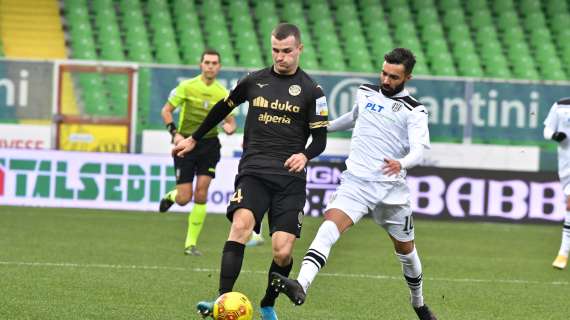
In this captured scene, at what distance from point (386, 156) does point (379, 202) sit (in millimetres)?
311

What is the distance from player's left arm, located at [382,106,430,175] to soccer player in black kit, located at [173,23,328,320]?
56 centimetres

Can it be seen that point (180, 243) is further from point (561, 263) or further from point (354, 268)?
point (561, 263)

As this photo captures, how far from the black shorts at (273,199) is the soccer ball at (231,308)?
0.72 metres

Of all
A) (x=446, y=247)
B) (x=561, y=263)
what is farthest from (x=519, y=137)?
(x=561, y=263)

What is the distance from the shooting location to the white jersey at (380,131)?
26.6 feet

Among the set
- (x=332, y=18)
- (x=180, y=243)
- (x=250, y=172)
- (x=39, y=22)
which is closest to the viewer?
(x=250, y=172)

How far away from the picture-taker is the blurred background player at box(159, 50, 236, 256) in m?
13.0

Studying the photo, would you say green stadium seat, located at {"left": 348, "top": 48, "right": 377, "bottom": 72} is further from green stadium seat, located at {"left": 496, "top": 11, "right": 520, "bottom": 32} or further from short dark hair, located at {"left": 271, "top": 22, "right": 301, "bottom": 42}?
short dark hair, located at {"left": 271, "top": 22, "right": 301, "bottom": 42}

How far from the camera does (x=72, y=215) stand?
1730 cm

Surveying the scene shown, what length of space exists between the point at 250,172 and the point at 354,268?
443 centimetres

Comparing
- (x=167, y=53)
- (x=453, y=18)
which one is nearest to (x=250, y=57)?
(x=167, y=53)

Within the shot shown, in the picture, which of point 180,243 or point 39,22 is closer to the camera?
point 180,243

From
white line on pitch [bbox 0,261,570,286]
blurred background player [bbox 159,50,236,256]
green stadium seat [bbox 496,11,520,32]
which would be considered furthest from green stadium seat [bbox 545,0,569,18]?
white line on pitch [bbox 0,261,570,286]

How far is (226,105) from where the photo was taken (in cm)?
819
